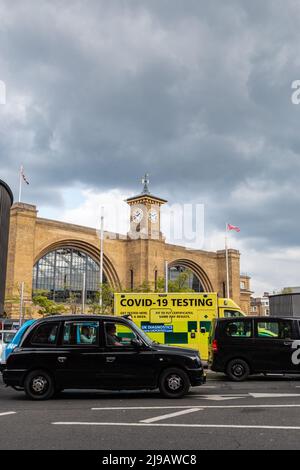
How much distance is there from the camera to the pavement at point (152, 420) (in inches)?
254

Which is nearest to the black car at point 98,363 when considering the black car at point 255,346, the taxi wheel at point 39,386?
the taxi wheel at point 39,386

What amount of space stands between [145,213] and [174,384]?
197 feet

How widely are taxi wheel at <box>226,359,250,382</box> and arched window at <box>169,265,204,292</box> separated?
58.8 metres

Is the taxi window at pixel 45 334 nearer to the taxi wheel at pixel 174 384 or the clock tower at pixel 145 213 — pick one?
the taxi wheel at pixel 174 384

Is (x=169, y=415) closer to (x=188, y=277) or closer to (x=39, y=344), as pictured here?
(x=39, y=344)

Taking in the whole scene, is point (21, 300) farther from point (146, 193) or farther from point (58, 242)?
point (146, 193)

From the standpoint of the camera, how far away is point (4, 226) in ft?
104

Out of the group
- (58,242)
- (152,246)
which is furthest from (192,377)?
(152,246)

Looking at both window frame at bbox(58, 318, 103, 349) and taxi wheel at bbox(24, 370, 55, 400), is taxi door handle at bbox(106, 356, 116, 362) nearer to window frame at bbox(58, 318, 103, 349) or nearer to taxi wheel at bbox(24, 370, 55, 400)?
window frame at bbox(58, 318, 103, 349)

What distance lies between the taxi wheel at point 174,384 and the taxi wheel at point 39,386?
2.31m

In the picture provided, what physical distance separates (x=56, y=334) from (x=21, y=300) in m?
41.9

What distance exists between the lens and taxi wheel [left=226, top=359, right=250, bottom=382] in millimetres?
14391

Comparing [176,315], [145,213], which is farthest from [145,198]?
[176,315]

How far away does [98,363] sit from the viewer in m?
10.6
